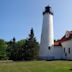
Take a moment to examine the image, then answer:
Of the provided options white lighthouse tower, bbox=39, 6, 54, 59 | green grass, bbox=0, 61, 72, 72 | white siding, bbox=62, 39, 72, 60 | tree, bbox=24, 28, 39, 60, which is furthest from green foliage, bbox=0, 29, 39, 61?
green grass, bbox=0, 61, 72, 72

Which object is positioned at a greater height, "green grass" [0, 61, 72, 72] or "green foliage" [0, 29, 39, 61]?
"green foliage" [0, 29, 39, 61]

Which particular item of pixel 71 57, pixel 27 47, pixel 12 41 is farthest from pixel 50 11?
pixel 12 41

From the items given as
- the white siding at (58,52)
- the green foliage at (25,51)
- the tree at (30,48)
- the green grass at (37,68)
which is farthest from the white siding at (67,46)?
the tree at (30,48)

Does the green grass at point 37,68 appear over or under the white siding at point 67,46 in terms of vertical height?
under

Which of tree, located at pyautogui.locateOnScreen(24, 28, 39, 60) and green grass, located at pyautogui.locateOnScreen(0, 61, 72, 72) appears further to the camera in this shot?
tree, located at pyautogui.locateOnScreen(24, 28, 39, 60)

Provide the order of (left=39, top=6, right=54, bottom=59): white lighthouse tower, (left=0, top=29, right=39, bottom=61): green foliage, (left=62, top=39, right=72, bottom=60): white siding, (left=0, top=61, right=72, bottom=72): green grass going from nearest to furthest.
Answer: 1. (left=0, top=61, right=72, bottom=72): green grass
2. (left=62, top=39, right=72, bottom=60): white siding
3. (left=39, top=6, right=54, bottom=59): white lighthouse tower
4. (left=0, top=29, right=39, bottom=61): green foliage

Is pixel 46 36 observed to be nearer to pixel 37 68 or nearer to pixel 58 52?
pixel 58 52

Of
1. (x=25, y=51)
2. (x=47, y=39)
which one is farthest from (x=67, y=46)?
(x=25, y=51)

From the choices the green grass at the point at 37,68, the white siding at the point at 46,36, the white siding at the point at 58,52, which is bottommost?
the green grass at the point at 37,68

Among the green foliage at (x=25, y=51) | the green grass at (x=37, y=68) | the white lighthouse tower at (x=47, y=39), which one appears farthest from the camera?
the green foliage at (x=25, y=51)

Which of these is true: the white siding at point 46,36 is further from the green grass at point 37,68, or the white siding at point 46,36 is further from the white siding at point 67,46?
the green grass at point 37,68

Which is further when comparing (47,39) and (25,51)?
(25,51)

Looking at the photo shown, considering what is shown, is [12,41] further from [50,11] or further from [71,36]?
[71,36]

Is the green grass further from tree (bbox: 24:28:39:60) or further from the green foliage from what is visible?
tree (bbox: 24:28:39:60)
